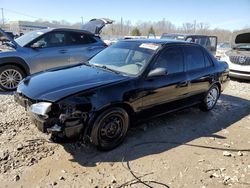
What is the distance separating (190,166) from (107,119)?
136 cm

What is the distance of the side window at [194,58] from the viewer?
5059mm

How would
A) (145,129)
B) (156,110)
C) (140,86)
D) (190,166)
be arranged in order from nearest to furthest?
1. (190,166)
2. (140,86)
3. (156,110)
4. (145,129)

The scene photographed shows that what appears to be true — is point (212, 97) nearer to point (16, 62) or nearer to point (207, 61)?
point (207, 61)

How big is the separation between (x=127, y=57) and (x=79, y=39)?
3.61 m

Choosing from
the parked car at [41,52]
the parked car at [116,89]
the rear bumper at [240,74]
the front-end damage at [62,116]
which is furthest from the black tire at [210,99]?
the rear bumper at [240,74]

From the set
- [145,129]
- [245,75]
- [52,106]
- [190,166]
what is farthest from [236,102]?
[52,106]

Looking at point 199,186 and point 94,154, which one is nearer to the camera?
point 199,186

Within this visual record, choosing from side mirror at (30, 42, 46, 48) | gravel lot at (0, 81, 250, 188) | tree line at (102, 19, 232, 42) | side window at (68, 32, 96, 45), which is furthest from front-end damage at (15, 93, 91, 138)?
tree line at (102, 19, 232, 42)

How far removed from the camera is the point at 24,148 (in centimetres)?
380

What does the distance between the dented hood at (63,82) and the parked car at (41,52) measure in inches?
106

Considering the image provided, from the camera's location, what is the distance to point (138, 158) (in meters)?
3.75

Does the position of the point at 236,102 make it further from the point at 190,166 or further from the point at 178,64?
the point at 190,166

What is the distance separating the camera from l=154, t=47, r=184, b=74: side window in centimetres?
446

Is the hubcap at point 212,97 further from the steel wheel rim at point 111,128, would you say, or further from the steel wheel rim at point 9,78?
the steel wheel rim at point 9,78
